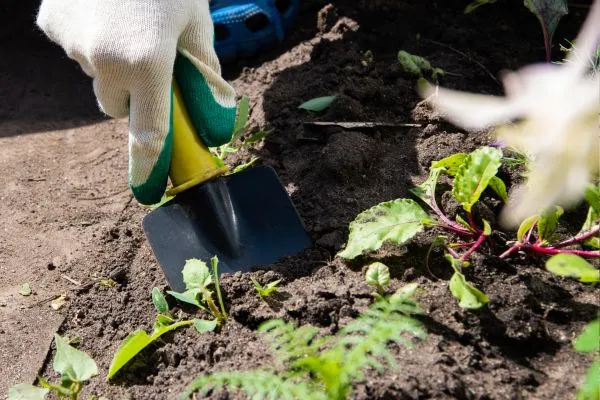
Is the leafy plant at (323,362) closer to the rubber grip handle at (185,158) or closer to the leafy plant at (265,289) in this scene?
the leafy plant at (265,289)

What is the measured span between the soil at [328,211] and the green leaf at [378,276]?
0.12ft

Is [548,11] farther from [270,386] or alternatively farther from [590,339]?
[270,386]

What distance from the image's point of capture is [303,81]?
2.24 m

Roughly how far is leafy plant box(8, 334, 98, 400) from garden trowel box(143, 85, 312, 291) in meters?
0.31

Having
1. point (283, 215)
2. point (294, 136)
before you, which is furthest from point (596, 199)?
point (294, 136)

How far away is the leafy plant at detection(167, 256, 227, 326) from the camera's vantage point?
1.45 meters

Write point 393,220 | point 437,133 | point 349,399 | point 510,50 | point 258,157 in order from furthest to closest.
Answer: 1. point 510,50
2. point 258,157
3. point 437,133
4. point 393,220
5. point 349,399

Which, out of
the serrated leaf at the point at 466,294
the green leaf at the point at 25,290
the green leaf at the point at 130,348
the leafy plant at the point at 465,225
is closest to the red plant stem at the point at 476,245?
the leafy plant at the point at 465,225

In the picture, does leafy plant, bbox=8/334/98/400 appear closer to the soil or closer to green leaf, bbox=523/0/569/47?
the soil

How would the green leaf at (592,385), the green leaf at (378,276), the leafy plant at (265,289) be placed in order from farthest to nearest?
the leafy plant at (265,289)
the green leaf at (378,276)
the green leaf at (592,385)

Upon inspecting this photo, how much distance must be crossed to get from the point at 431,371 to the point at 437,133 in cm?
85

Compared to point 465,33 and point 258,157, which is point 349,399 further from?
point 465,33

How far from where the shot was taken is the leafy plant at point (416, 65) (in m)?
2.03

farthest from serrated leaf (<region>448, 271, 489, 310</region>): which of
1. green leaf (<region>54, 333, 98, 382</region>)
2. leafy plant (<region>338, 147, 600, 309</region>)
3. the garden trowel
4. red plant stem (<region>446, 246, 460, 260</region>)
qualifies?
green leaf (<region>54, 333, 98, 382</region>)
